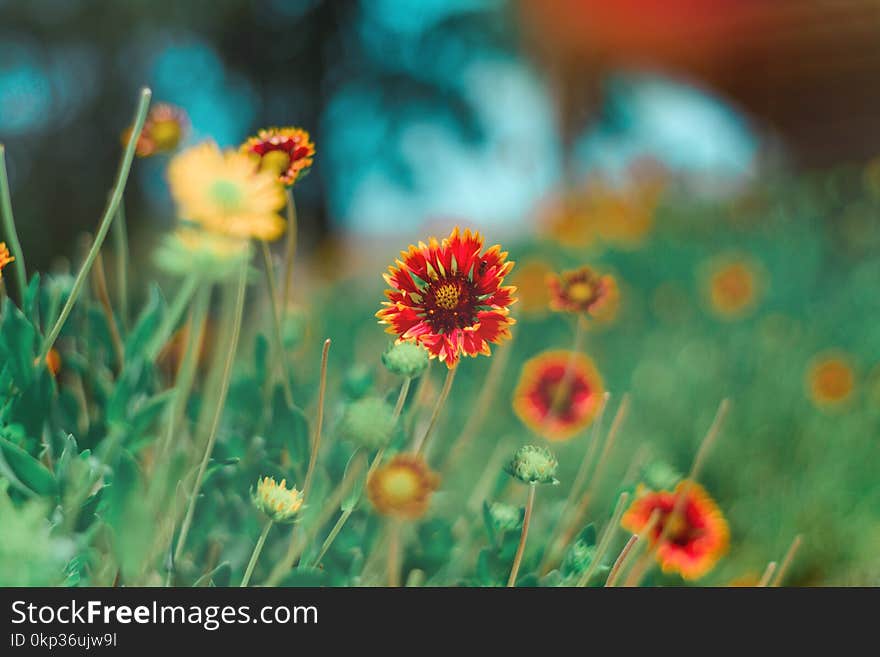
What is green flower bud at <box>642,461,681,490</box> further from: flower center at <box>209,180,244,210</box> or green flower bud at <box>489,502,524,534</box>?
flower center at <box>209,180,244,210</box>

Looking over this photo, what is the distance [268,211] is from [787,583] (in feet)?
2.99

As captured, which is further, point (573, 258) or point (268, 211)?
point (573, 258)

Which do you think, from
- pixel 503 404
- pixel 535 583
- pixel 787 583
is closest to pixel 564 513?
pixel 535 583

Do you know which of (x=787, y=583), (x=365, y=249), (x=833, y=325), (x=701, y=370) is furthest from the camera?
(x=365, y=249)

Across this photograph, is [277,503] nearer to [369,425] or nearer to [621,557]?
[369,425]

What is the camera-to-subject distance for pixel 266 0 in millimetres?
4883

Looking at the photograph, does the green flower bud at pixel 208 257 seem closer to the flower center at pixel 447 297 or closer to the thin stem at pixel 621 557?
the flower center at pixel 447 297

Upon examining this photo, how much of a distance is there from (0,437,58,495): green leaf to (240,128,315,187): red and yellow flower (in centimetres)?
18

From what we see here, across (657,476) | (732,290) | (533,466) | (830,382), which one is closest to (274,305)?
(533,466)

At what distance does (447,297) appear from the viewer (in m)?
0.38

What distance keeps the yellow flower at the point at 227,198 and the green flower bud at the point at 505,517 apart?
0.23 metres

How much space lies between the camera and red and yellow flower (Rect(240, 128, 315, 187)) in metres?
0.40

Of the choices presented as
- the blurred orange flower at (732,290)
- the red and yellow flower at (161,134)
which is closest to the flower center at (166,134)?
the red and yellow flower at (161,134)
